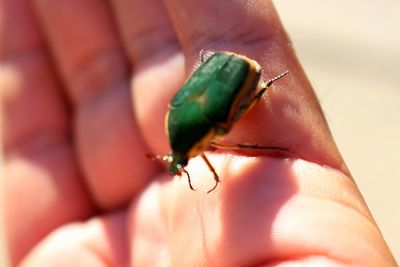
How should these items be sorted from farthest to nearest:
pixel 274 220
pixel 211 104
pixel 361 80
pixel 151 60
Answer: pixel 361 80
pixel 151 60
pixel 211 104
pixel 274 220

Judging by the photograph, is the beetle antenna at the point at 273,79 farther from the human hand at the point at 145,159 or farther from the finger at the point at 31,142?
the finger at the point at 31,142

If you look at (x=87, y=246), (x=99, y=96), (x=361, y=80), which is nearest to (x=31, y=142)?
(x=99, y=96)

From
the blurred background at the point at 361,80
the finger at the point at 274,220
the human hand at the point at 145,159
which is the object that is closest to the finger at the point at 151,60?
the human hand at the point at 145,159

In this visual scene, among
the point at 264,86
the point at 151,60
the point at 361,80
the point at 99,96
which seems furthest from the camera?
the point at 361,80

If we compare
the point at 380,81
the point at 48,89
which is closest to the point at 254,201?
the point at 48,89

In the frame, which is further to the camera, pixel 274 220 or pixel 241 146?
pixel 241 146

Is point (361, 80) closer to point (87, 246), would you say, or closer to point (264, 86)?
point (264, 86)
